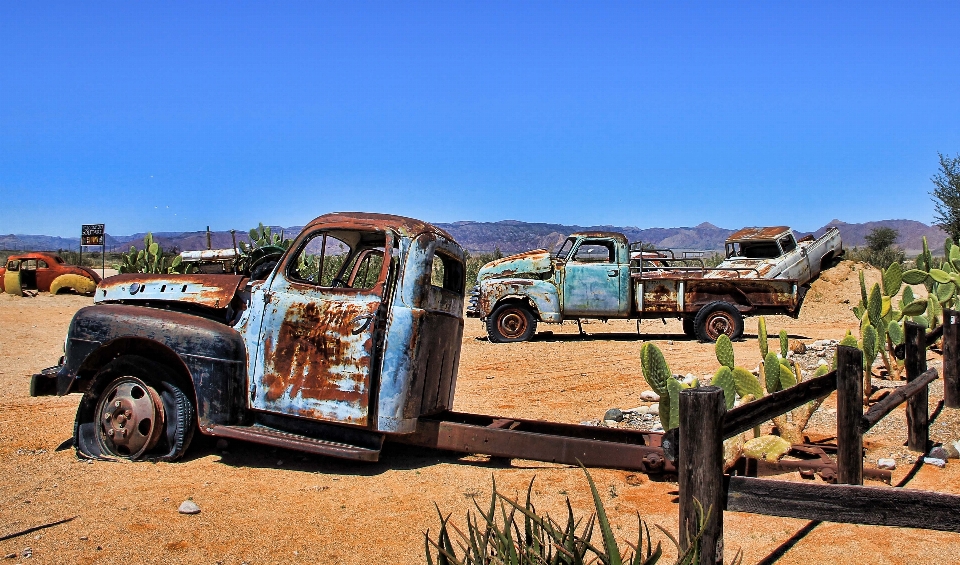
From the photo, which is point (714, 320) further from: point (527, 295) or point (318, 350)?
point (318, 350)

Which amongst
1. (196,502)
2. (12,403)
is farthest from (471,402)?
(12,403)

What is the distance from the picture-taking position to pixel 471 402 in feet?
28.7

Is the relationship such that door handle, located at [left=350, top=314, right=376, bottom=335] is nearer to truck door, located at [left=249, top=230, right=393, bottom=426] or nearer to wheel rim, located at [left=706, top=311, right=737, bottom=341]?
truck door, located at [left=249, top=230, right=393, bottom=426]

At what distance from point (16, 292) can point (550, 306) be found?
44.8ft

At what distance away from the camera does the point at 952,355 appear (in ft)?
22.8

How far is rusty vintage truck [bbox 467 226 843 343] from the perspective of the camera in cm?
1496

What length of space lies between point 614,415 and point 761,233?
524 inches

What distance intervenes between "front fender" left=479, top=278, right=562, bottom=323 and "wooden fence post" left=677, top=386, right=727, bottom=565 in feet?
38.6

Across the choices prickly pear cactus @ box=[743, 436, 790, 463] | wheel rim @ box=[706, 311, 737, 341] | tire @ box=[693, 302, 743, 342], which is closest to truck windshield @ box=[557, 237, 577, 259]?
tire @ box=[693, 302, 743, 342]

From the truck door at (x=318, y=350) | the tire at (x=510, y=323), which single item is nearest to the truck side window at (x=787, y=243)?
the tire at (x=510, y=323)

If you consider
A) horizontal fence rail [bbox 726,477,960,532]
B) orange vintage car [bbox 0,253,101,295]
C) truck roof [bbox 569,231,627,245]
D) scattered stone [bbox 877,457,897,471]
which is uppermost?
truck roof [bbox 569,231,627,245]

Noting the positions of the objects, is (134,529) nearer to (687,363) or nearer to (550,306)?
(687,363)

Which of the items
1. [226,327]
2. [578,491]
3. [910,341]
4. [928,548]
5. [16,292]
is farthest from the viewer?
[16,292]

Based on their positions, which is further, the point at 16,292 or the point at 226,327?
the point at 16,292
